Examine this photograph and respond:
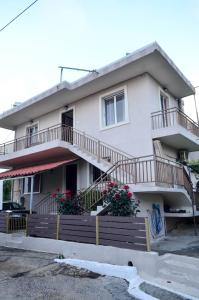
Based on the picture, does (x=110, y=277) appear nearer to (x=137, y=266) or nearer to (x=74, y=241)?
(x=137, y=266)

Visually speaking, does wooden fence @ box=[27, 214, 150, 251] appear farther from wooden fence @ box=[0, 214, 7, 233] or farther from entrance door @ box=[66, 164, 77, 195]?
entrance door @ box=[66, 164, 77, 195]

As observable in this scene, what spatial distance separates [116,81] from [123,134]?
306cm

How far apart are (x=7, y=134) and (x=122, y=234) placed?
1817cm

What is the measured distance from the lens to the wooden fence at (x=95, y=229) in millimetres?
7082

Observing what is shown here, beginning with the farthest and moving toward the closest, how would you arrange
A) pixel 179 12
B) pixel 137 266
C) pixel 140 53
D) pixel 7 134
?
pixel 7 134 < pixel 140 53 < pixel 179 12 < pixel 137 266

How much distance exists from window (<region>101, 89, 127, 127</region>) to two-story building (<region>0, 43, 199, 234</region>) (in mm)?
57

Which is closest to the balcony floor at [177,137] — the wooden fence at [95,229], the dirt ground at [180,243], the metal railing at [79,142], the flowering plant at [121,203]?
the metal railing at [79,142]

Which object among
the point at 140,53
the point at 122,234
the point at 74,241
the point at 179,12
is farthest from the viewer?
the point at 140,53

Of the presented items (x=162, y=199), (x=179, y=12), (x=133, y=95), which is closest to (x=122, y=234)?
(x=162, y=199)

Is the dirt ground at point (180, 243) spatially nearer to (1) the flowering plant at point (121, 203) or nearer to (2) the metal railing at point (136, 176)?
(1) the flowering plant at point (121, 203)

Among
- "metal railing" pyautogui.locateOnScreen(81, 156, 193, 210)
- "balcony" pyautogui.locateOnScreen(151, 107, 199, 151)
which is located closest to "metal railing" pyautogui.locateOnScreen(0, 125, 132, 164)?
"metal railing" pyautogui.locateOnScreen(81, 156, 193, 210)

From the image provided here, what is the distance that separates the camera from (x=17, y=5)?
846cm

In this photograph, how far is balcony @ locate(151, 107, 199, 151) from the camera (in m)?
11.7

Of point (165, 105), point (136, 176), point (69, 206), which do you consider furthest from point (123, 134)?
point (69, 206)
